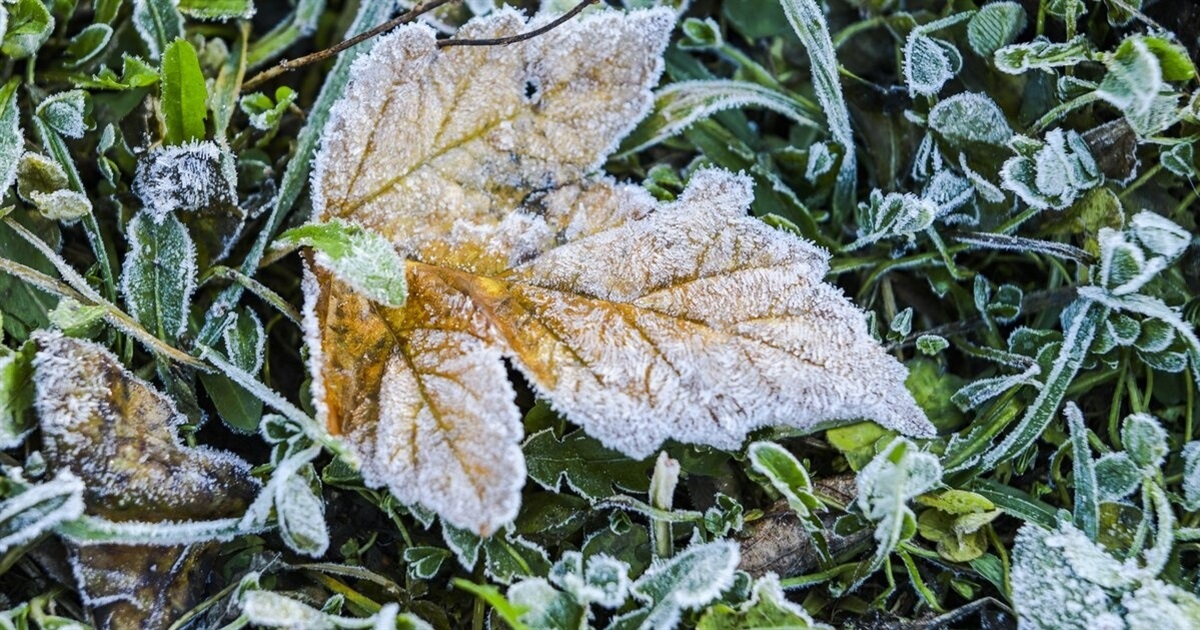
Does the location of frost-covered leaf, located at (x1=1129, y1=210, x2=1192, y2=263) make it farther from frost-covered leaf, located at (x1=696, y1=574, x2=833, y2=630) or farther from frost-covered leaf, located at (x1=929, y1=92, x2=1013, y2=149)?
frost-covered leaf, located at (x1=696, y1=574, x2=833, y2=630)

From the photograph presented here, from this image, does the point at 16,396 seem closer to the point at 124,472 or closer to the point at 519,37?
the point at 124,472

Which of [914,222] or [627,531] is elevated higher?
[914,222]

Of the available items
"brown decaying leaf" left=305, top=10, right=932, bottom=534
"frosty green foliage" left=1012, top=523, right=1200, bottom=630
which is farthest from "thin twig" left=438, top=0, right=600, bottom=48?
"frosty green foliage" left=1012, top=523, right=1200, bottom=630

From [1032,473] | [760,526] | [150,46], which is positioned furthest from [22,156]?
[1032,473]

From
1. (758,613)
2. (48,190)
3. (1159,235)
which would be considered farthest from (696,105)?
(48,190)

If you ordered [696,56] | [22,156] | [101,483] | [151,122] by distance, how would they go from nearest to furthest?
[101,483] < [22,156] < [151,122] < [696,56]

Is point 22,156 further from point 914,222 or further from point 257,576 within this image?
point 914,222

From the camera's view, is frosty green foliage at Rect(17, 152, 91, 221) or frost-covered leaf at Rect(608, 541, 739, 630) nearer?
frost-covered leaf at Rect(608, 541, 739, 630)
